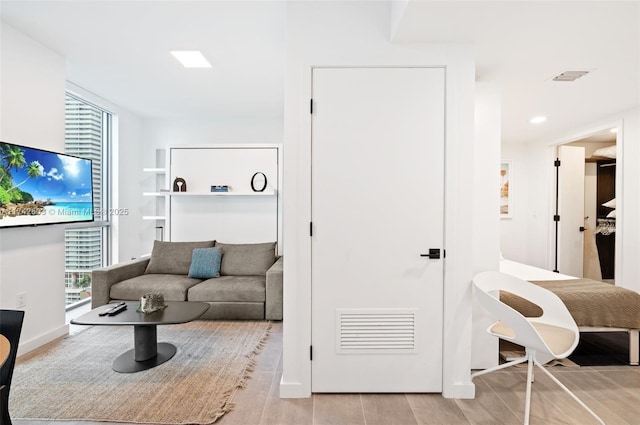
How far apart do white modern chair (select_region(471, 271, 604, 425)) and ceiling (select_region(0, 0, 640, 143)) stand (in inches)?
63.1

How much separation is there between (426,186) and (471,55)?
0.92 m

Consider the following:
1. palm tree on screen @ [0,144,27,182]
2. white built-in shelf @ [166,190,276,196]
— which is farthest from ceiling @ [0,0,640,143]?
white built-in shelf @ [166,190,276,196]

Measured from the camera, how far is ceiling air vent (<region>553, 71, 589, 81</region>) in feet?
9.30

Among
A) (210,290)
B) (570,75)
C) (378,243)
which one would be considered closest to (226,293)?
(210,290)

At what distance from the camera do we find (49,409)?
2.07m

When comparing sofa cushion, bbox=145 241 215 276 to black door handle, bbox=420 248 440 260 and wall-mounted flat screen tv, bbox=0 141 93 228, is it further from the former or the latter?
black door handle, bbox=420 248 440 260

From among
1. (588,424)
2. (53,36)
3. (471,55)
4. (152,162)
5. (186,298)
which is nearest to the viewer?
(588,424)

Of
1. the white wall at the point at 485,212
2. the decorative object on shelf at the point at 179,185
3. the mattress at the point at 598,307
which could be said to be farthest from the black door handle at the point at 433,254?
the decorative object on shelf at the point at 179,185

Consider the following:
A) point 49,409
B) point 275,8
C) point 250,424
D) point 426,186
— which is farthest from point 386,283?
point 49,409

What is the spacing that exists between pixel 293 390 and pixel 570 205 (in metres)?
5.37

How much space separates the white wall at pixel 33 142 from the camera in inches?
105

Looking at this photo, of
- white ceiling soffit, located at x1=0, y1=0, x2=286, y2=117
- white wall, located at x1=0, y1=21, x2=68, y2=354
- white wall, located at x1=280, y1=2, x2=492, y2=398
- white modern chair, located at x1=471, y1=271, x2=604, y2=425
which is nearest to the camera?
white modern chair, located at x1=471, y1=271, x2=604, y2=425

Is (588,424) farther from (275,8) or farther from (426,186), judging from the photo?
(275,8)

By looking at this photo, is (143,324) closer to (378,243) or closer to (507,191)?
(378,243)
